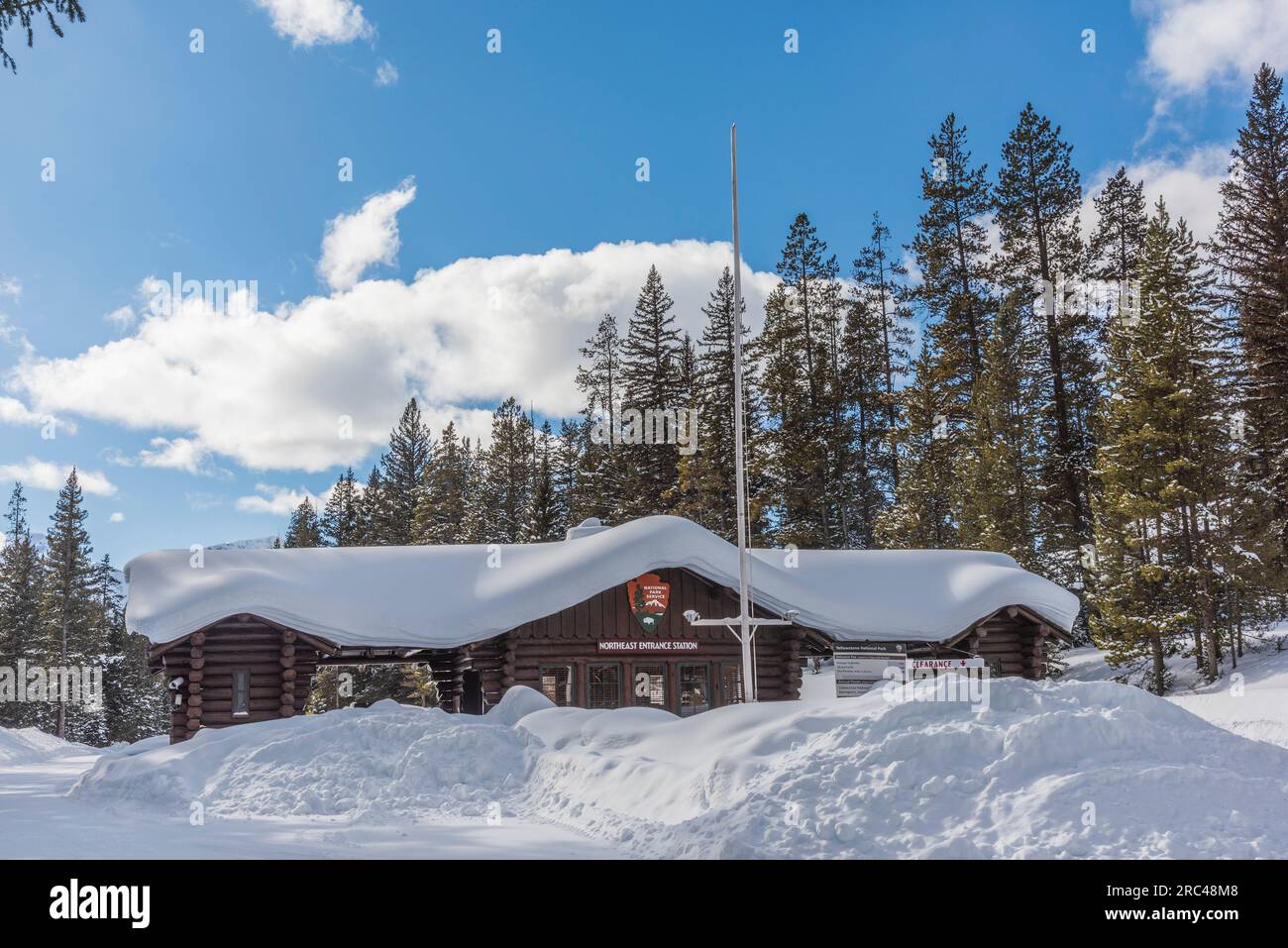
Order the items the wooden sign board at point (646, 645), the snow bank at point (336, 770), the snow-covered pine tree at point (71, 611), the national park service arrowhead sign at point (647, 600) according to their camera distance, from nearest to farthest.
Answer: the snow bank at point (336, 770) → the wooden sign board at point (646, 645) → the national park service arrowhead sign at point (647, 600) → the snow-covered pine tree at point (71, 611)

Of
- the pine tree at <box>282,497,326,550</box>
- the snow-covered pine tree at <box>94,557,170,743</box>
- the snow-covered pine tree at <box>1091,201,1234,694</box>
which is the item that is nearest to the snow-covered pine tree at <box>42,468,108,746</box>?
the snow-covered pine tree at <box>94,557,170,743</box>

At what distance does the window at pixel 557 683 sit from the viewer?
914 inches

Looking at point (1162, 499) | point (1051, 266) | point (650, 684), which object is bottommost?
point (650, 684)

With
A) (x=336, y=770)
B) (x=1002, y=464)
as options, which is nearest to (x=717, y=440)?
(x=1002, y=464)

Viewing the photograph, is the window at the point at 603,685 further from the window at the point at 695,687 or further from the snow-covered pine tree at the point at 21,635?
the snow-covered pine tree at the point at 21,635

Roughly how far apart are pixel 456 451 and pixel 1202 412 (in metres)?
49.8

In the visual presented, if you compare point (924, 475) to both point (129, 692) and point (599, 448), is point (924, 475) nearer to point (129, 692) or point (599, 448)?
point (599, 448)

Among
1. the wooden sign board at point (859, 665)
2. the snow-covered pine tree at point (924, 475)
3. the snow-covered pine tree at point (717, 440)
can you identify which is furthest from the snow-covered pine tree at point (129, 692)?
the wooden sign board at point (859, 665)

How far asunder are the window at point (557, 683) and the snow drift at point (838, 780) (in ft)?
31.3

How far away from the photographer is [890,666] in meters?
23.2

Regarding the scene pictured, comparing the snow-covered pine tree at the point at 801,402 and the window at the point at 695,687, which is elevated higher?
the snow-covered pine tree at the point at 801,402

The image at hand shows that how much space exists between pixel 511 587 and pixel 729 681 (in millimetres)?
5665

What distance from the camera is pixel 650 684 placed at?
23.7 metres

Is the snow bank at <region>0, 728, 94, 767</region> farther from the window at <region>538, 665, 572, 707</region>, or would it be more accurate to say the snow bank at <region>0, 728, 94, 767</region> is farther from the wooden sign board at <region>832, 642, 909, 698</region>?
the wooden sign board at <region>832, 642, 909, 698</region>
